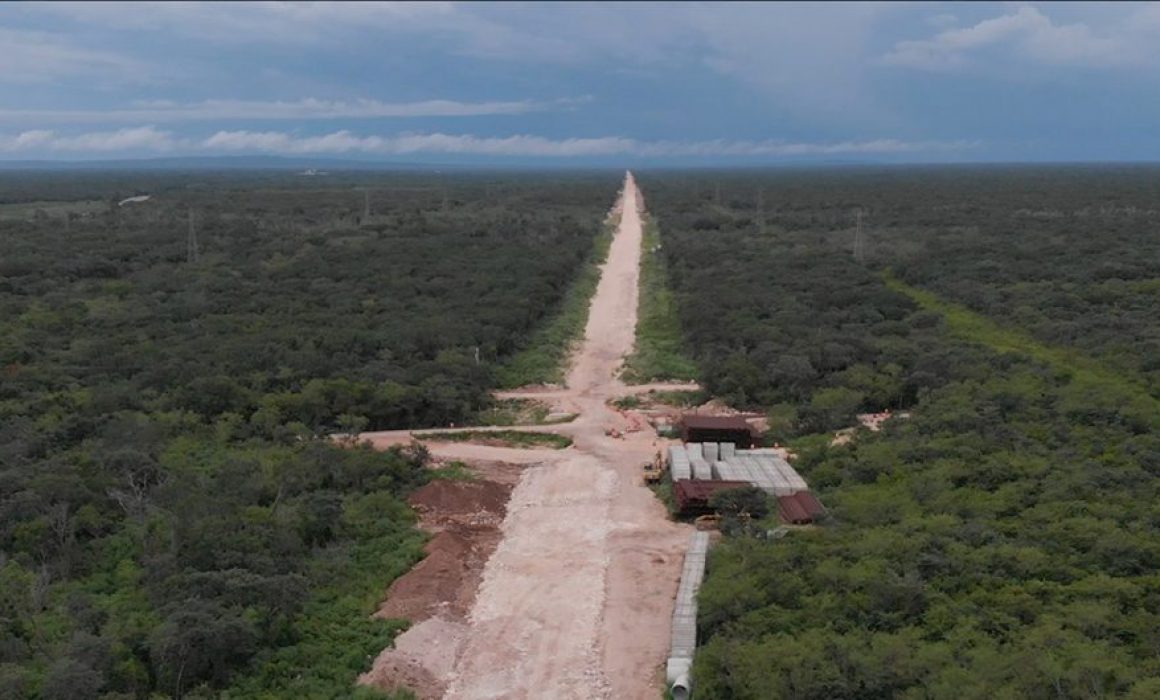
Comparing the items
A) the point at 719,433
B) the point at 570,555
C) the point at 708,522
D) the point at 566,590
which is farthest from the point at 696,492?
the point at 566,590

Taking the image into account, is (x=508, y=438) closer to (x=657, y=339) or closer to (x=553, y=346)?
(x=553, y=346)

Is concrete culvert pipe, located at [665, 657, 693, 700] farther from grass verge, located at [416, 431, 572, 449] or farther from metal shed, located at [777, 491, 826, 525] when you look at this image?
grass verge, located at [416, 431, 572, 449]

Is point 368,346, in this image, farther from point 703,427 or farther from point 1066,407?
point 1066,407

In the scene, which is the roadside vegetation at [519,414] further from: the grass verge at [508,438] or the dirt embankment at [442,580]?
the dirt embankment at [442,580]

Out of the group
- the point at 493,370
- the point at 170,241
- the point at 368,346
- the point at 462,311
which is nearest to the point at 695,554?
the point at 493,370

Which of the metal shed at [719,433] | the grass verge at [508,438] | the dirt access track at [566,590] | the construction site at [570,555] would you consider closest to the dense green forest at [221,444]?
the construction site at [570,555]

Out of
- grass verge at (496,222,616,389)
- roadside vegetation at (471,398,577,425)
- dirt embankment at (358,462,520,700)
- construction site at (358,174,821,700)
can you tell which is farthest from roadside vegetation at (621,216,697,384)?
dirt embankment at (358,462,520,700)
